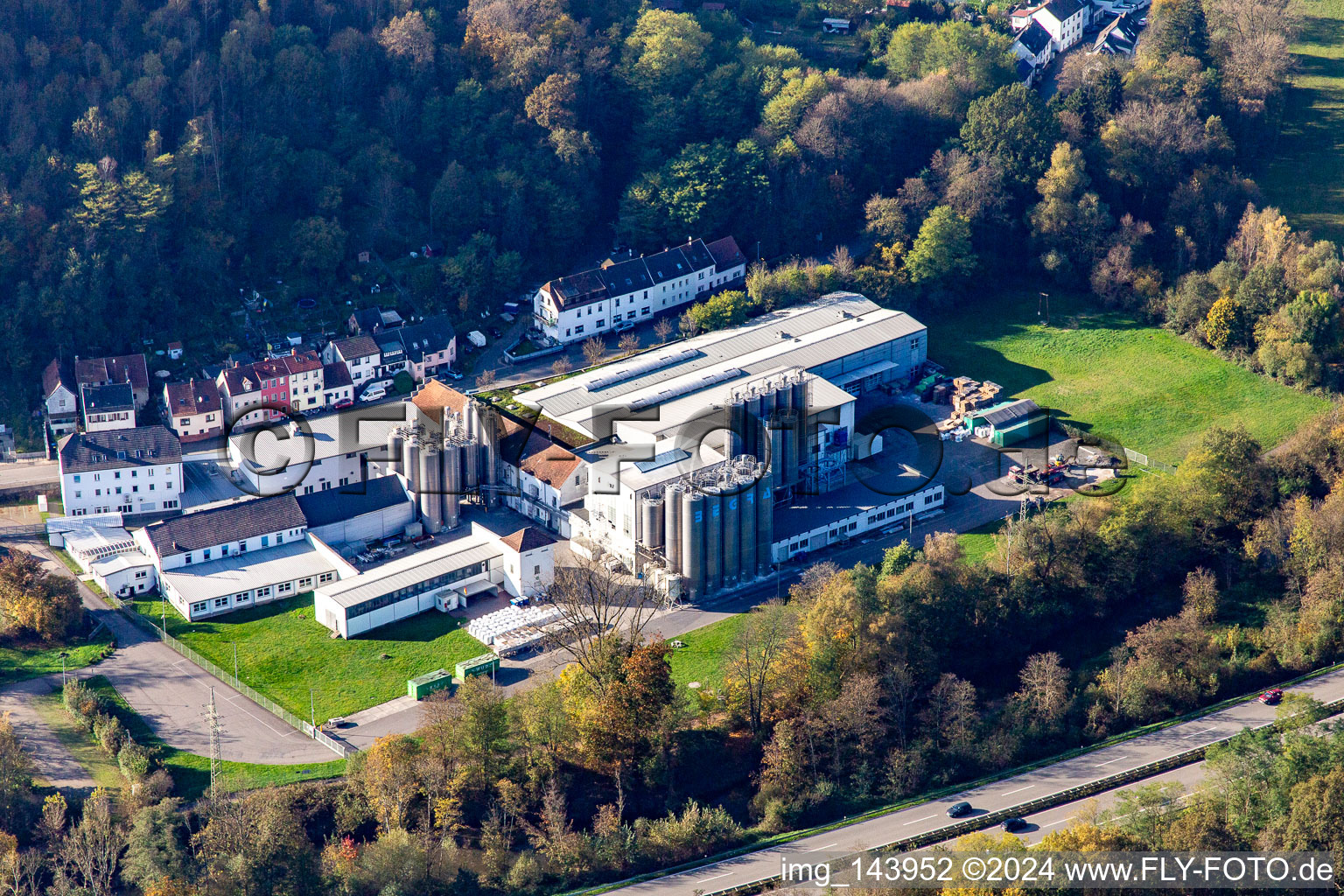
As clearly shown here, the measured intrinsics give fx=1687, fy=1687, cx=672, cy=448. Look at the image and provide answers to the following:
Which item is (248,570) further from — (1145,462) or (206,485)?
(1145,462)

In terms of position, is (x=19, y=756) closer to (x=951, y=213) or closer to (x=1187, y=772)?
(x=1187, y=772)

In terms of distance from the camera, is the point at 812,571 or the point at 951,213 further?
the point at 951,213

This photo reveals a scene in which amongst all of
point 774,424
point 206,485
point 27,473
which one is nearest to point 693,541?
point 774,424

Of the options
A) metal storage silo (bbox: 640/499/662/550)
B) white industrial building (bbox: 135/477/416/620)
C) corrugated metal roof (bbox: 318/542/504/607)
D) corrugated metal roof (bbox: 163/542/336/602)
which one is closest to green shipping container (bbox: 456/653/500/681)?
corrugated metal roof (bbox: 318/542/504/607)

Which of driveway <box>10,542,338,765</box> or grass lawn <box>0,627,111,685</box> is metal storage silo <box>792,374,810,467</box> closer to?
driveway <box>10,542,338,765</box>

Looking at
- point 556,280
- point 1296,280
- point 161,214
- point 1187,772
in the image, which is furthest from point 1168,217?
point 161,214

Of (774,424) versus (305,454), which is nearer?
(774,424)

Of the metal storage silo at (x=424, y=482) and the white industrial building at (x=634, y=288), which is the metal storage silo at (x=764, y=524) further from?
the white industrial building at (x=634, y=288)

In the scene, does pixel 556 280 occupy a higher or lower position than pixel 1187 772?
higher
